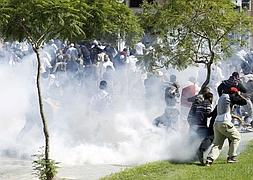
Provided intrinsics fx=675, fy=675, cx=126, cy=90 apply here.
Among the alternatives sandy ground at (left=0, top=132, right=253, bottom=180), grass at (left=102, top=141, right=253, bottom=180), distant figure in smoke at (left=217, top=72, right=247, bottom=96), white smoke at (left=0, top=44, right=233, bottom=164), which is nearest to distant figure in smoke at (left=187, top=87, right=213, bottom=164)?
white smoke at (left=0, top=44, right=233, bottom=164)

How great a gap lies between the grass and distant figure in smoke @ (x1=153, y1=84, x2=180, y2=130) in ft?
9.50

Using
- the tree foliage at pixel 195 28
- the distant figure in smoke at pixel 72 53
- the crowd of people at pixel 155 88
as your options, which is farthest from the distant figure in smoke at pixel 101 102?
the distant figure in smoke at pixel 72 53

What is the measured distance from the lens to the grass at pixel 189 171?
1112 cm

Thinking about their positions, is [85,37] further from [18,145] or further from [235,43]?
[235,43]

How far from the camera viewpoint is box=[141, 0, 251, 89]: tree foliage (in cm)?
1653

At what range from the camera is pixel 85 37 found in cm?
1148

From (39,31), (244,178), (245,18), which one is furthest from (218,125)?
(245,18)

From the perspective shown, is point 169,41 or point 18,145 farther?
point 169,41

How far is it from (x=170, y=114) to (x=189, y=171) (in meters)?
4.04

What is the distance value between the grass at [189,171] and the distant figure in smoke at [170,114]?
9.50 ft

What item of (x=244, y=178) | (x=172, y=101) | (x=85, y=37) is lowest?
(x=244, y=178)

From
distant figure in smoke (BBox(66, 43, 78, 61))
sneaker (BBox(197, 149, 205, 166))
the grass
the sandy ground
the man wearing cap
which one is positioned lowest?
the sandy ground

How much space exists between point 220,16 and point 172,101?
246cm

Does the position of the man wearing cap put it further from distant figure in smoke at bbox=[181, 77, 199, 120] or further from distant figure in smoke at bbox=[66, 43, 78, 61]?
distant figure in smoke at bbox=[66, 43, 78, 61]
